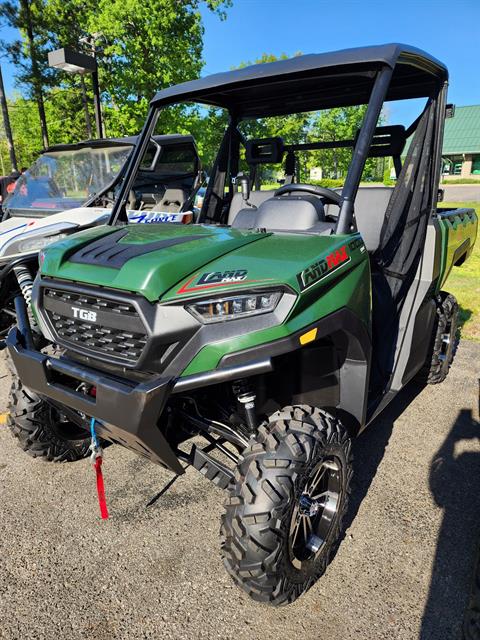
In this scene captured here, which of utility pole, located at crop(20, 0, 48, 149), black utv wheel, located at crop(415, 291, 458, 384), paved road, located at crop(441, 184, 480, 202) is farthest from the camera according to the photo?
paved road, located at crop(441, 184, 480, 202)

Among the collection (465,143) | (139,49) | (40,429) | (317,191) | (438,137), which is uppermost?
(139,49)

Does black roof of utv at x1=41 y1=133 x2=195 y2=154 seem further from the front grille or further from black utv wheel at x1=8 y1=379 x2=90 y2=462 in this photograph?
the front grille

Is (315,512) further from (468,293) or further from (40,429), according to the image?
(468,293)

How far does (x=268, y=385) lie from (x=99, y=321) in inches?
36.5

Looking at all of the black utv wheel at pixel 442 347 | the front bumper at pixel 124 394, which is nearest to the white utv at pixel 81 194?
the front bumper at pixel 124 394

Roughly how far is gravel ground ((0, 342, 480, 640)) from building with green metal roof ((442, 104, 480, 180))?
53.8 m

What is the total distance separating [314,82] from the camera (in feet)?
9.60

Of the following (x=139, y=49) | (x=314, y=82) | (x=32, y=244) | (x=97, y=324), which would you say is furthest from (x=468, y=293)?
(x=139, y=49)

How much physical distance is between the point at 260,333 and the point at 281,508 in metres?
0.70

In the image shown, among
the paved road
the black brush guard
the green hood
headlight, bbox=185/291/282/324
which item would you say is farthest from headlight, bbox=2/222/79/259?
the paved road

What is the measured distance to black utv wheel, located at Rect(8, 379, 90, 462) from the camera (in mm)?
2779

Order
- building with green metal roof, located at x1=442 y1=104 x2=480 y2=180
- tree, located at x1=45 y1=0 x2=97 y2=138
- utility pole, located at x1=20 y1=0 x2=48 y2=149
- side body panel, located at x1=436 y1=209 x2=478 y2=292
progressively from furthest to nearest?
building with green metal roof, located at x1=442 y1=104 x2=480 y2=180, utility pole, located at x1=20 y1=0 x2=48 y2=149, tree, located at x1=45 y1=0 x2=97 y2=138, side body panel, located at x1=436 y1=209 x2=478 y2=292

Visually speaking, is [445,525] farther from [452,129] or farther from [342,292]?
[452,129]

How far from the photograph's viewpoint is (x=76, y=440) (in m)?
3.06
